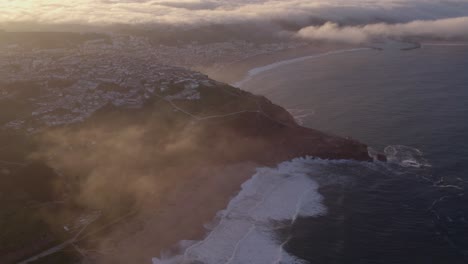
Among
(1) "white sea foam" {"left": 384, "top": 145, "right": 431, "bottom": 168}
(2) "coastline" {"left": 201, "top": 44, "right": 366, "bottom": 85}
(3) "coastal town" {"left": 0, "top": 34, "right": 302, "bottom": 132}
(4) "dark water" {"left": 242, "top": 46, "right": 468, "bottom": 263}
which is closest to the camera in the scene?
(4) "dark water" {"left": 242, "top": 46, "right": 468, "bottom": 263}

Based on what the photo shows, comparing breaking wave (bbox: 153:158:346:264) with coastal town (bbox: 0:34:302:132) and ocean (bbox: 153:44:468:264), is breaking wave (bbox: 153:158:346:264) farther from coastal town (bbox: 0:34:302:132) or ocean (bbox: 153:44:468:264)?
coastal town (bbox: 0:34:302:132)

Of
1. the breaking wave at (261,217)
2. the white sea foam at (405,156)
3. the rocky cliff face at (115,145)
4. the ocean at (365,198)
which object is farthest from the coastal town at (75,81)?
the white sea foam at (405,156)

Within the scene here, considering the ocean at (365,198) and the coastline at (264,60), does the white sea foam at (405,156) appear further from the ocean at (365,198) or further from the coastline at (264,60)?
the coastline at (264,60)

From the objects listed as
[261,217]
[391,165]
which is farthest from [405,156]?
[261,217]

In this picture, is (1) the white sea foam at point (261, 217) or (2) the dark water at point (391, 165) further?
(2) the dark water at point (391, 165)

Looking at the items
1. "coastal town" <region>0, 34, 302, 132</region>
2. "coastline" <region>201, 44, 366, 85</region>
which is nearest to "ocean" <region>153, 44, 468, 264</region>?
"coastal town" <region>0, 34, 302, 132</region>

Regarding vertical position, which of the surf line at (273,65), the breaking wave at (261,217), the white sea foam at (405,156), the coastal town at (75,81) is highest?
the coastal town at (75,81)

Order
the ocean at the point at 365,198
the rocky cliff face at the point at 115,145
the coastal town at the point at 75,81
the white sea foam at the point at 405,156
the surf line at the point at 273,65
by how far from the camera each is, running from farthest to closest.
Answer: the surf line at the point at 273,65 < the coastal town at the point at 75,81 < the white sea foam at the point at 405,156 < the rocky cliff face at the point at 115,145 < the ocean at the point at 365,198
